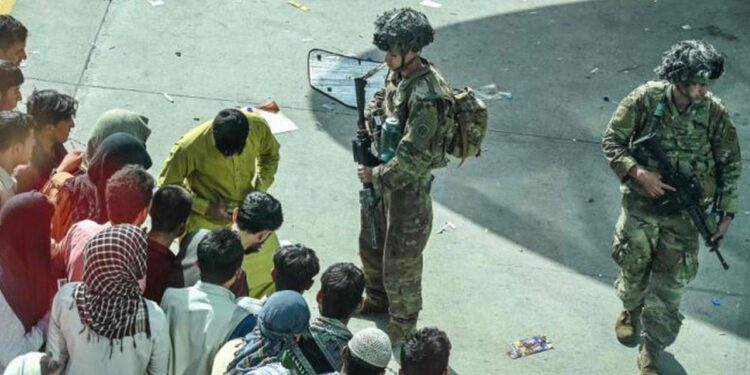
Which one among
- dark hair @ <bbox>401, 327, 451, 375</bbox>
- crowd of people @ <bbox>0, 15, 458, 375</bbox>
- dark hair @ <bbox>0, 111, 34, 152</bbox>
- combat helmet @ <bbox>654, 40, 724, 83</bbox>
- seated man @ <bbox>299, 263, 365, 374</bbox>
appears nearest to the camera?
dark hair @ <bbox>401, 327, 451, 375</bbox>

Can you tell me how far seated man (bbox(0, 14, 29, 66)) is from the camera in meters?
7.10

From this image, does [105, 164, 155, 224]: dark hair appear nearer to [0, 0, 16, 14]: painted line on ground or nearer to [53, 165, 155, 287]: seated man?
[53, 165, 155, 287]: seated man

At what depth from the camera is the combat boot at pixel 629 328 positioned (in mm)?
7004

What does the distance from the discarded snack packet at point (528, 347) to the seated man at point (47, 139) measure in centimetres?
273

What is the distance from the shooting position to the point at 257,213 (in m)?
5.70

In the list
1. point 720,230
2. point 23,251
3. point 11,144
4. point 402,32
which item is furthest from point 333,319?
point 720,230

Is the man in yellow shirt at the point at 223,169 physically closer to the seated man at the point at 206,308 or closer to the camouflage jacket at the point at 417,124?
the camouflage jacket at the point at 417,124

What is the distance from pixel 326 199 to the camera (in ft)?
27.1

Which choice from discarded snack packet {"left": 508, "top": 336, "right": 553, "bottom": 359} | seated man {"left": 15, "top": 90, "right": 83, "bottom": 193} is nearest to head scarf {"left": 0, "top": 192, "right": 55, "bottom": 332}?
seated man {"left": 15, "top": 90, "right": 83, "bottom": 193}

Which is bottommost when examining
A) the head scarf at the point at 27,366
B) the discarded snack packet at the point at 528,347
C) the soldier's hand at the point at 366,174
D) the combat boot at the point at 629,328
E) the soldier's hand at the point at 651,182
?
the discarded snack packet at the point at 528,347

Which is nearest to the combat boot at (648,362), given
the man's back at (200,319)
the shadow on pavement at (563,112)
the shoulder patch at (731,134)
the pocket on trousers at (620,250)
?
the pocket on trousers at (620,250)

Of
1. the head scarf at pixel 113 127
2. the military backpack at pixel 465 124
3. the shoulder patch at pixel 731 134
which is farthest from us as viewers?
the head scarf at pixel 113 127

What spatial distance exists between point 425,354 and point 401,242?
2.05 metres

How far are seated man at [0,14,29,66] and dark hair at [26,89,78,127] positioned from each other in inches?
31.6
